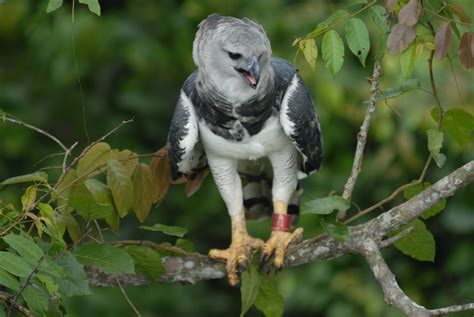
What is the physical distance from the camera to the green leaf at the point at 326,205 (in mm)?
3186

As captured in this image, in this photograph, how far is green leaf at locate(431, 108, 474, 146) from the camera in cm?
346

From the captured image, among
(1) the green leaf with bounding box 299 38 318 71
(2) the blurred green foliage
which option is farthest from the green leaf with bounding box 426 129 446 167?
(2) the blurred green foliage

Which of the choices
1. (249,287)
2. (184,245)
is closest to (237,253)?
(184,245)

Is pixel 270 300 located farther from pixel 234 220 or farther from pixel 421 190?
pixel 421 190

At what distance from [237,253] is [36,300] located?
3.38 feet

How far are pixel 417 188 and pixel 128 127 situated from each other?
3104 millimetres

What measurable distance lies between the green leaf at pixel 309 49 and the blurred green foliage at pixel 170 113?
195 centimetres

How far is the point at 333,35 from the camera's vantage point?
10.7 ft

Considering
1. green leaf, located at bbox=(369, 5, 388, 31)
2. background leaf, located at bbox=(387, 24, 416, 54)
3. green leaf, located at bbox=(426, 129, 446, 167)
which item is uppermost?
background leaf, located at bbox=(387, 24, 416, 54)

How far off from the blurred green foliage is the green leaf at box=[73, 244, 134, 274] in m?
2.32

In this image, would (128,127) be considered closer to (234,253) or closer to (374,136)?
(374,136)

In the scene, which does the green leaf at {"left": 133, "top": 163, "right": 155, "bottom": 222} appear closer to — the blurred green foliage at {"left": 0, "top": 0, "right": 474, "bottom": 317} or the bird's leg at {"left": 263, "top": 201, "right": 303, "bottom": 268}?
the bird's leg at {"left": 263, "top": 201, "right": 303, "bottom": 268}

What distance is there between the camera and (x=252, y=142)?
3812 millimetres

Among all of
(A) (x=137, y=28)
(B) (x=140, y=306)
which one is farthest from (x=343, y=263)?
(A) (x=137, y=28)
